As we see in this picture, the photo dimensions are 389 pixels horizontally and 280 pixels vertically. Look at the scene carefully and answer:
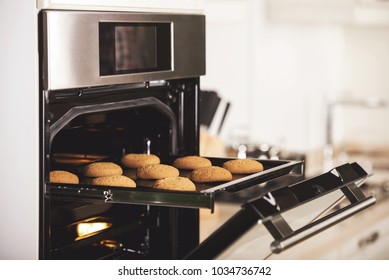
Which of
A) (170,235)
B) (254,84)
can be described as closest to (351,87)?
(254,84)

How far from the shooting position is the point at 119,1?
1.11 meters

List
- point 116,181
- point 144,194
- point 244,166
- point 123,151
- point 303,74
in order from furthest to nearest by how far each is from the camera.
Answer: point 303,74, point 123,151, point 244,166, point 116,181, point 144,194

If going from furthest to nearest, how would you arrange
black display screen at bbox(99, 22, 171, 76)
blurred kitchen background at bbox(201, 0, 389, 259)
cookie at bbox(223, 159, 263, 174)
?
blurred kitchen background at bbox(201, 0, 389, 259) < cookie at bbox(223, 159, 263, 174) < black display screen at bbox(99, 22, 171, 76)

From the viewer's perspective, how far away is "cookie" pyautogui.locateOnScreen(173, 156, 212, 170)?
4.00 ft

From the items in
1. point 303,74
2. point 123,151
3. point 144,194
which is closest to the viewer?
point 144,194

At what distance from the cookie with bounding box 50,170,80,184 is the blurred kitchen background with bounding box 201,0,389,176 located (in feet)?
5.41

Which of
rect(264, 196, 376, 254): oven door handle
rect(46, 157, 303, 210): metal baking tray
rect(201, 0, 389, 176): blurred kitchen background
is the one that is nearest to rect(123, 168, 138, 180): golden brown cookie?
rect(46, 157, 303, 210): metal baking tray

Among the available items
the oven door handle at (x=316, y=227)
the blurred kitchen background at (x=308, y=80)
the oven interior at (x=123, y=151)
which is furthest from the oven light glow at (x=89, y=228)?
the blurred kitchen background at (x=308, y=80)

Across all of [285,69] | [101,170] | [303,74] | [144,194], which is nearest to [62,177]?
[101,170]

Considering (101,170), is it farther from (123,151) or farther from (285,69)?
(285,69)

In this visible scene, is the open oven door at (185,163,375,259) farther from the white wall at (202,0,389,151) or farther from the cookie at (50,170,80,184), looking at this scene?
the white wall at (202,0,389,151)

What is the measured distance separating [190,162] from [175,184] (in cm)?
20

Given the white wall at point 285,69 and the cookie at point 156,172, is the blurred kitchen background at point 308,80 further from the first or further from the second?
the cookie at point 156,172

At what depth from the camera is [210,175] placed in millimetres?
1120
